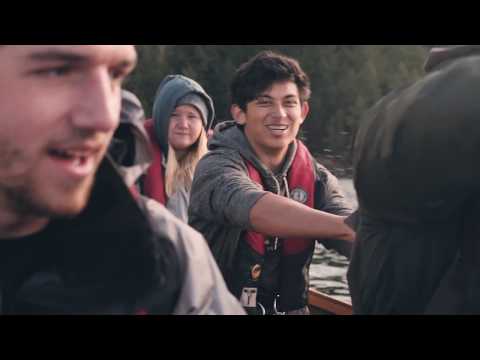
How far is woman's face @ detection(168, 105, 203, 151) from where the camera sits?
3432 mm

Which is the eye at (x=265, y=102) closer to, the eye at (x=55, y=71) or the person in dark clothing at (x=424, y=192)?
the person in dark clothing at (x=424, y=192)

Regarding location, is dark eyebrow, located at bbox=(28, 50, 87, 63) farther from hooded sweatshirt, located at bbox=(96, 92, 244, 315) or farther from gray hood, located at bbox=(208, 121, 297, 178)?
gray hood, located at bbox=(208, 121, 297, 178)

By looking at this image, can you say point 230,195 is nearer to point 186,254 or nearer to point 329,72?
point 186,254

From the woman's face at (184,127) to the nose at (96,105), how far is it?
217 cm

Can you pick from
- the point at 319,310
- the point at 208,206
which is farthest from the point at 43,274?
the point at 319,310

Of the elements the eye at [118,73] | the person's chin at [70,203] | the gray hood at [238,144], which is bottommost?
the gray hood at [238,144]

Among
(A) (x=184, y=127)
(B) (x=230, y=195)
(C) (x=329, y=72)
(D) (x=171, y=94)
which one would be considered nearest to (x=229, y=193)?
(B) (x=230, y=195)

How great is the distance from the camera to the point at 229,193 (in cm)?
234

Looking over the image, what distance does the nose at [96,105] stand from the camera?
1150 mm

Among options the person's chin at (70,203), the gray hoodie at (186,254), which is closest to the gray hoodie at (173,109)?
the gray hoodie at (186,254)

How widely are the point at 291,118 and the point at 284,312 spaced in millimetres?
657

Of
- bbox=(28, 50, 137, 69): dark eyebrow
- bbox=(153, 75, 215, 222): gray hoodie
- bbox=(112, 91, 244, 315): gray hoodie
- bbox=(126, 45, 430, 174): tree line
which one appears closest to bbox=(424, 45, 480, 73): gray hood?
bbox=(112, 91, 244, 315): gray hoodie

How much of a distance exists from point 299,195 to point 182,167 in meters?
0.91

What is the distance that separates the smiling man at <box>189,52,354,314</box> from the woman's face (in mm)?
691
